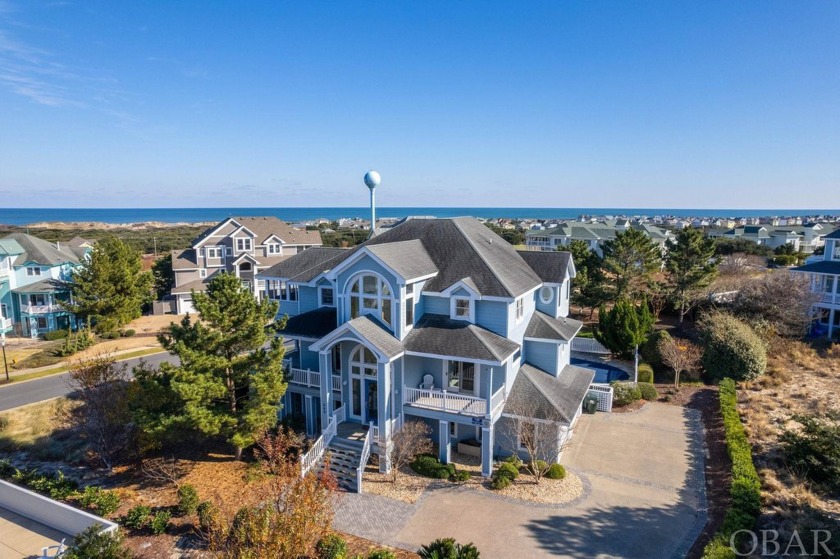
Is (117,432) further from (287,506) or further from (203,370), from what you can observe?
(287,506)

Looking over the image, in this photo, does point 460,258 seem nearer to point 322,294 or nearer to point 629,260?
point 322,294

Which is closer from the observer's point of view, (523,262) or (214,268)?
(523,262)

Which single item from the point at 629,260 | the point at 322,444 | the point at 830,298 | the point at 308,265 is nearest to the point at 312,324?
the point at 308,265

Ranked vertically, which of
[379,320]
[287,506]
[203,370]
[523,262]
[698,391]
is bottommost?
[698,391]

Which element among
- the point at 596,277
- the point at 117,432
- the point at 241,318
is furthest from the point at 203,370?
the point at 596,277

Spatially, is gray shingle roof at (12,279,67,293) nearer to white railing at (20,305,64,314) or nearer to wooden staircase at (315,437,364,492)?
white railing at (20,305,64,314)
